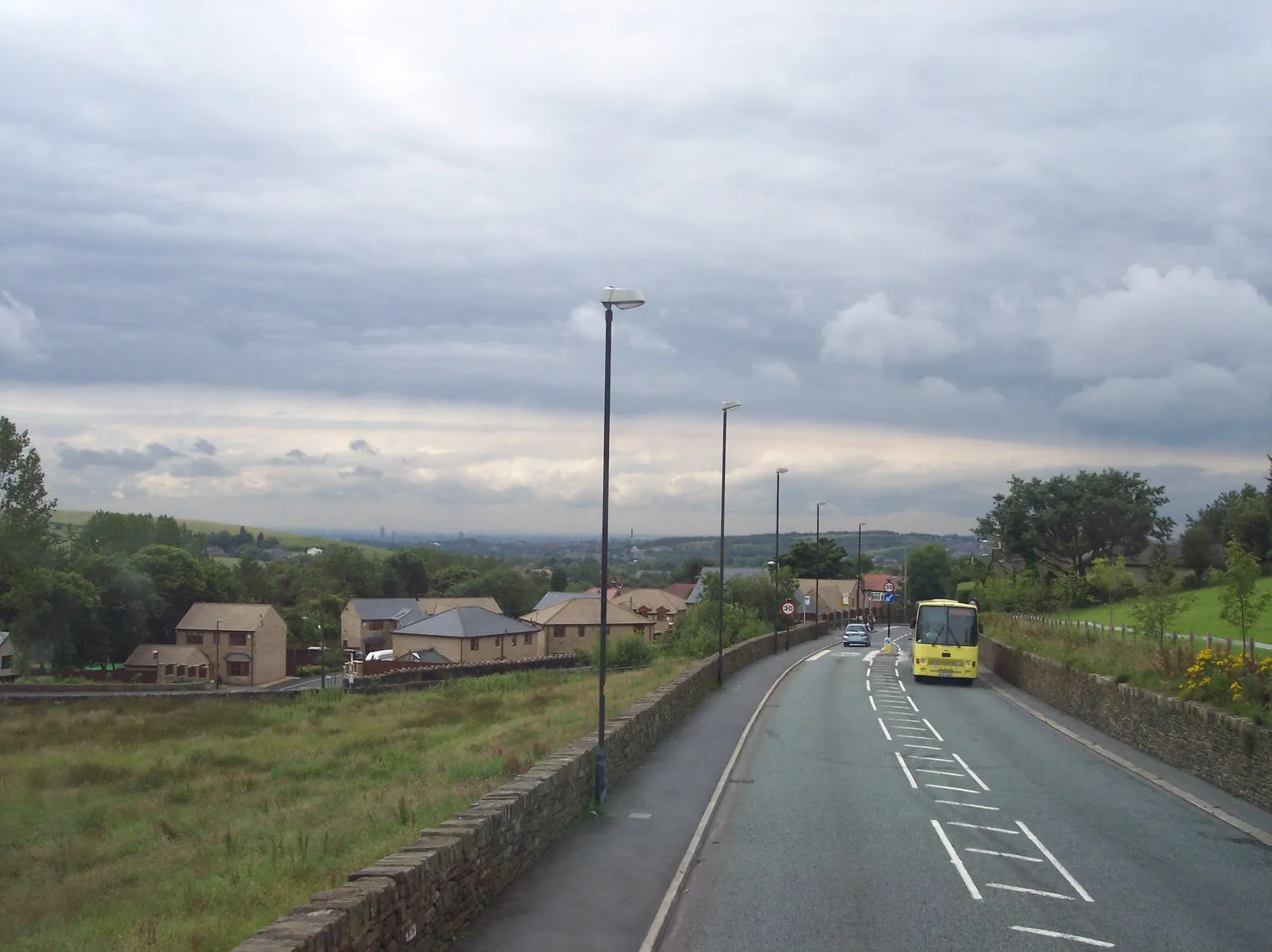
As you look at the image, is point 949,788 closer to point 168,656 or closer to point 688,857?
point 688,857

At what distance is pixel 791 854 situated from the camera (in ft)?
42.3

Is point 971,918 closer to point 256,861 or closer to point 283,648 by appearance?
point 256,861

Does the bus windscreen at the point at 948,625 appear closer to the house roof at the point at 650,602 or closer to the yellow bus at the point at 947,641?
the yellow bus at the point at 947,641

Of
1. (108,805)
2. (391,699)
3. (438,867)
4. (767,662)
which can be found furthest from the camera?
(767,662)

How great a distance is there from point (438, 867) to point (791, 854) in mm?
5544

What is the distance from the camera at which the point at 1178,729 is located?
2025 cm

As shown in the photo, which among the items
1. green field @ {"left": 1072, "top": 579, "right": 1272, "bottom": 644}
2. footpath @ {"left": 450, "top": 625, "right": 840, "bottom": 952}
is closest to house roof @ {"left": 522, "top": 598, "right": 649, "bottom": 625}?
green field @ {"left": 1072, "top": 579, "right": 1272, "bottom": 644}

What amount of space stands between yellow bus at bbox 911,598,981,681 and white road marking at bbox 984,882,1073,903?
90.2 feet

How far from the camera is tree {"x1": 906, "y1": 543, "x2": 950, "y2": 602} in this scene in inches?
5315

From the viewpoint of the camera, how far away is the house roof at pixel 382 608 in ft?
322

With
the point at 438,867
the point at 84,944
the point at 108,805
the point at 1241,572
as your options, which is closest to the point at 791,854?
the point at 438,867

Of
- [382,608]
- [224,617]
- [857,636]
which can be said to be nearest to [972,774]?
[857,636]

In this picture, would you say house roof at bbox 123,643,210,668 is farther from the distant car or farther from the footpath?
the footpath

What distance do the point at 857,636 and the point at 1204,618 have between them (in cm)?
2600
